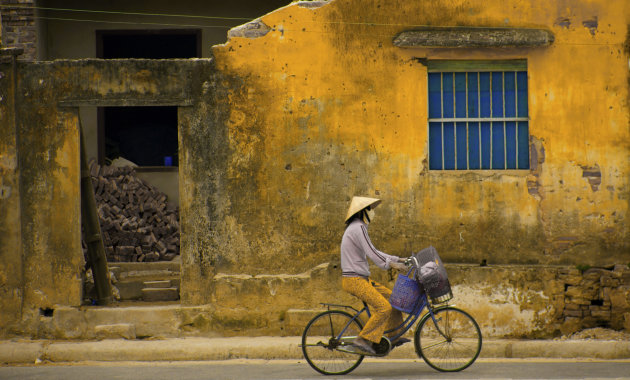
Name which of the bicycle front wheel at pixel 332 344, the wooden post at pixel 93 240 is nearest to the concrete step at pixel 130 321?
the wooden post at pixel 93 240

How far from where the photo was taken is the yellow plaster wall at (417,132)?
10711 mm

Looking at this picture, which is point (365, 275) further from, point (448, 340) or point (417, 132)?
point (417, 132)

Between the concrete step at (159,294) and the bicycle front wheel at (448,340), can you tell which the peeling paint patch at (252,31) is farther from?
the bicycle front wheel at (448,340)

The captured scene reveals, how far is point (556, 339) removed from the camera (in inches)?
413

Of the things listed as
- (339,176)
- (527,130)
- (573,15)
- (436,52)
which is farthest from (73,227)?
(573,15)

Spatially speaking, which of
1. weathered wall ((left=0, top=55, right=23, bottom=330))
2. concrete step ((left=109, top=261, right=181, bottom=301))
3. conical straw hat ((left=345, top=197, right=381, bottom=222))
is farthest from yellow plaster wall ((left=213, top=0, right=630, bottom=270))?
concrete step ((left=109, top=261, right=181, bottom=301))

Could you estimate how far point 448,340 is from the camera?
8.82 m

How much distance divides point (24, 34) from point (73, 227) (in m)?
6.04

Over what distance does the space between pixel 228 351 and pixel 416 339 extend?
2.36 meters

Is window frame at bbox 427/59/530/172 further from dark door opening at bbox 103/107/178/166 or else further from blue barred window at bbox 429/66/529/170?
dark door opening at bbox 103/107/178/166

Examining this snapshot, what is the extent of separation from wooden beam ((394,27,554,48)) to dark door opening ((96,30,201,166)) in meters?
7.40

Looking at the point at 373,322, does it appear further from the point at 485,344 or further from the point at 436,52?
the point at 436,52

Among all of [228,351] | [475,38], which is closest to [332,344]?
[228,351]

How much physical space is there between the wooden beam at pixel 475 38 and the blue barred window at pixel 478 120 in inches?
14.7
